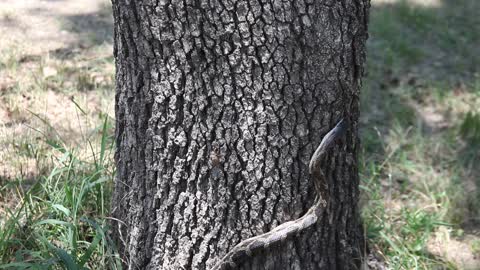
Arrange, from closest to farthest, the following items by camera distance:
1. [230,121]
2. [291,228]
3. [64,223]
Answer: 1. [230,121]
2. [291,228]
3. [64,223]

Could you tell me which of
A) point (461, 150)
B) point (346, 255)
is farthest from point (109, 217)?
point (461, 150)

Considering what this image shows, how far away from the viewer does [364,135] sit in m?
3.80

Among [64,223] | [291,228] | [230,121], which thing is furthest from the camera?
[64,223]

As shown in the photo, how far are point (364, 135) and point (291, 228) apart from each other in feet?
5.70

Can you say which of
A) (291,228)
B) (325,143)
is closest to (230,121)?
(325,143)

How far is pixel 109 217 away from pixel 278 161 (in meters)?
0.74

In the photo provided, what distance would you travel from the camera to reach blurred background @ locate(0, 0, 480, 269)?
2.54 meters

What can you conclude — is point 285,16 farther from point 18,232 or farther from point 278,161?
point 18,232

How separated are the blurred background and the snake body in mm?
499

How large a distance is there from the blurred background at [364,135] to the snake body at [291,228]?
0.50 m

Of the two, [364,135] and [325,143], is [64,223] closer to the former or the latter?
[325,143]

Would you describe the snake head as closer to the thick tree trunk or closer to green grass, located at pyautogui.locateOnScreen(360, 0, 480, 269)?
the thick tree trunk

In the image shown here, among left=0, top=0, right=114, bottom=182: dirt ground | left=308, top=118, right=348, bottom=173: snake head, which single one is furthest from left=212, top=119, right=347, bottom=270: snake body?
left=0, top=0, right=114, bottom=182: dirt ground

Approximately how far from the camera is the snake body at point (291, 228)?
2166 millimetres
